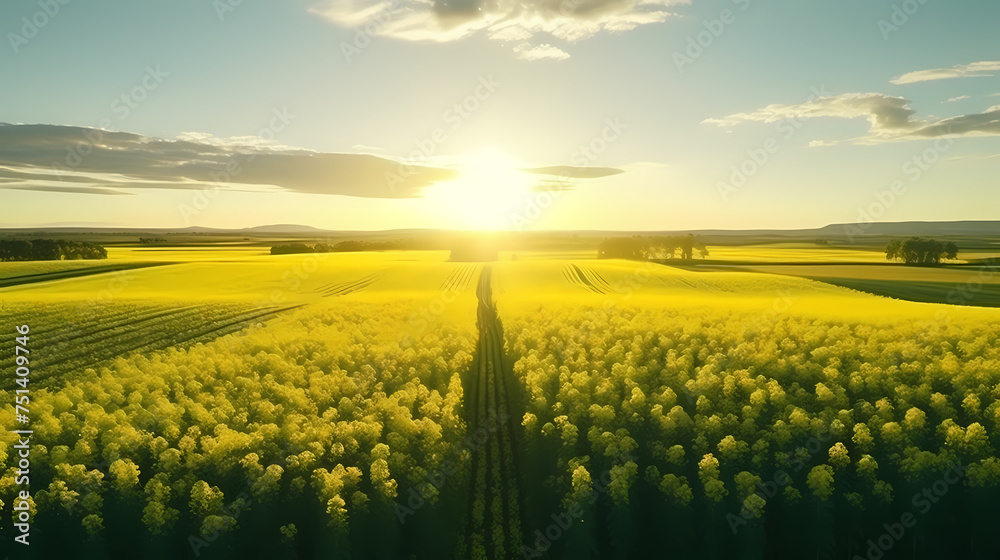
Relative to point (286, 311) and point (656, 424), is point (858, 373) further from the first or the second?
point (286, 311)

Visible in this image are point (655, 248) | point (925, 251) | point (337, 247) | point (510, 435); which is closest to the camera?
point (510, 435)

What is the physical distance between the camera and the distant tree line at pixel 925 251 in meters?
96.6

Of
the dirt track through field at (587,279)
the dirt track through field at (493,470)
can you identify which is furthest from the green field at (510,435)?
the dirt track through field at (587,279)


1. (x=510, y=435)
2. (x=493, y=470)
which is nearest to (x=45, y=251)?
(x=510, y=435)

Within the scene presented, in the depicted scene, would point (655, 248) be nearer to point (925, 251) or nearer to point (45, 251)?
point (925, 251)

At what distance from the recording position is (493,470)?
25625 mm

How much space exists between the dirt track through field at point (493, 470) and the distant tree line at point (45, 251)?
104229 millimetres

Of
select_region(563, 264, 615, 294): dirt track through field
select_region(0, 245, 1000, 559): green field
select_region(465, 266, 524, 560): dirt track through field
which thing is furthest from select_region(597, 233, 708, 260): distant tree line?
select_region(465, 266, 524, 560): dirt track through field

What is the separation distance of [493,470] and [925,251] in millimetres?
116475

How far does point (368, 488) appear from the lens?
2130 centimetres

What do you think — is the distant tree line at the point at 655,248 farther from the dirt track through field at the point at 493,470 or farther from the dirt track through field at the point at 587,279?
the dirt track through field at the point at 493,470

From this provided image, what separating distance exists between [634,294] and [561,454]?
136 ft

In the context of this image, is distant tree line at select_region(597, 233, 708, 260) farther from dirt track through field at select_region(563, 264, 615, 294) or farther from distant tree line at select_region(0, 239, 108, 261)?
distant tree line at select_region(0, 239, 108, 261)

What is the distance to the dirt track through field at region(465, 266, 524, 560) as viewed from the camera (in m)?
21.5
